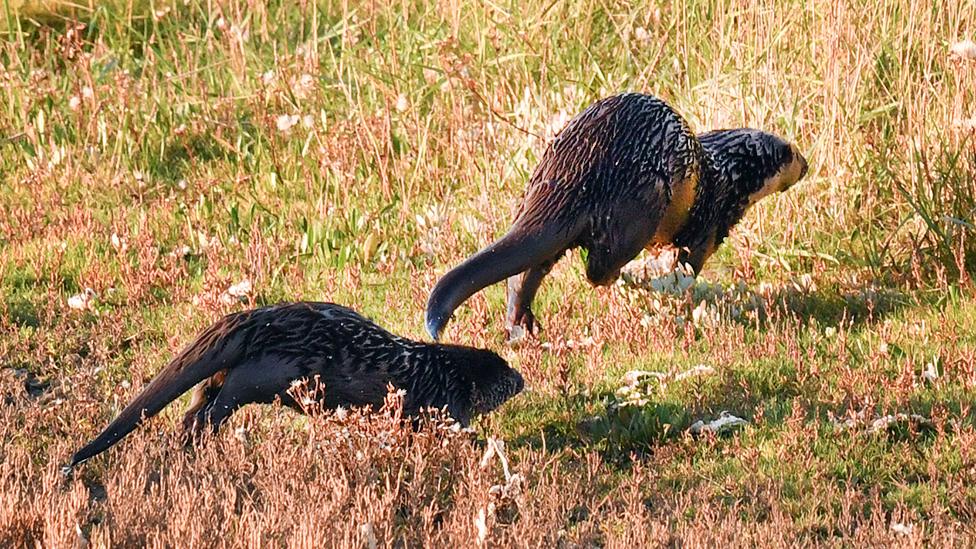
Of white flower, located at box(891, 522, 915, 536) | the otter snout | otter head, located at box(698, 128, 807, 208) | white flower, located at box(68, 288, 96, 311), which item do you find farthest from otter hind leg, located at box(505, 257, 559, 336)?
white flower, located at box(891, 522, 915, 536)

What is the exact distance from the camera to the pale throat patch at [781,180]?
23.2 ft

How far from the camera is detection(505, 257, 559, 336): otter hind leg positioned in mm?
6512

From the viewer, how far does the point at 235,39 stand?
9.82m

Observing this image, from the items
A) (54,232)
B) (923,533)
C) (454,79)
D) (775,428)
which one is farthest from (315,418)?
(454,79)

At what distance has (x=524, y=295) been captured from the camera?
656 cm

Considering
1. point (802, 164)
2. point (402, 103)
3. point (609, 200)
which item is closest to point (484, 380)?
point (609, 200)

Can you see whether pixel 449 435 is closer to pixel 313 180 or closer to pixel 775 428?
pixel 775 428

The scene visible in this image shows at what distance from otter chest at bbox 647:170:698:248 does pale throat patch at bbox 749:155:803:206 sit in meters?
0.47

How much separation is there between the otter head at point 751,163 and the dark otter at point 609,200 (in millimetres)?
83

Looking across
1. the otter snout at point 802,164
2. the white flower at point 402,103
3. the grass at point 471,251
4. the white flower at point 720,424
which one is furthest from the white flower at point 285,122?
the white flower at point 720,424

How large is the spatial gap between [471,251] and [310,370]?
8.16 ft

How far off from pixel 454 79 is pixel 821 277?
2.73m

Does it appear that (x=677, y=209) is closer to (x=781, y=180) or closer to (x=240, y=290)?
(x=781, y=180)

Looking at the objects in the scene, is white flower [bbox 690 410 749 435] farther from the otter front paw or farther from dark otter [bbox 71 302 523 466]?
the otter front paw
